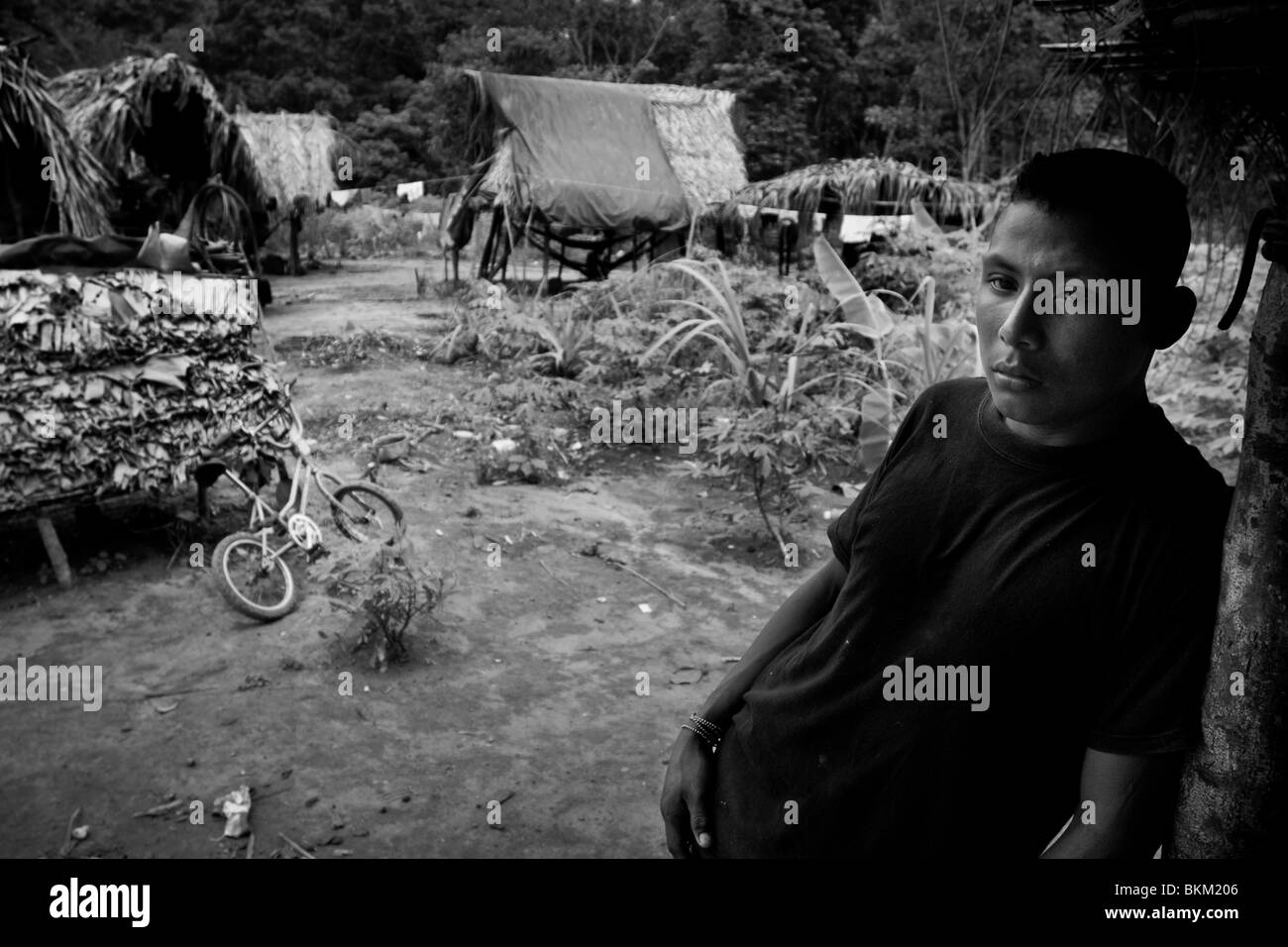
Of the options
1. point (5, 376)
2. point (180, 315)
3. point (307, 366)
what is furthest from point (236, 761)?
point (307, 366)

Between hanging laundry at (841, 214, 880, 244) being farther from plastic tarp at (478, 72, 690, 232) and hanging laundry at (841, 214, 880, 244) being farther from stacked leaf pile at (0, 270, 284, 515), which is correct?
stacked leaf pile at (0, 270, 284, 515)

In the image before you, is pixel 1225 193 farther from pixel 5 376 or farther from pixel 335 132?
pixel 335 132

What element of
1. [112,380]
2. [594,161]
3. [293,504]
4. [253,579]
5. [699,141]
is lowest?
[253,579]

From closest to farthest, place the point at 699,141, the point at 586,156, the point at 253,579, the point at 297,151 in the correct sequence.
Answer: the point at 253,579 < the point at 586,156 < the point at 699,141 < the point at 297,151

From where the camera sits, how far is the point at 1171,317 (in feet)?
3.71

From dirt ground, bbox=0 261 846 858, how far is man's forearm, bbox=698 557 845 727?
1.89 m

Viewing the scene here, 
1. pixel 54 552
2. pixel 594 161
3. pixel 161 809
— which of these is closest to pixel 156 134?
pixel 594 161

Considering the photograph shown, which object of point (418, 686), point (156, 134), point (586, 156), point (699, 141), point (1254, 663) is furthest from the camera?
point (699, 141)

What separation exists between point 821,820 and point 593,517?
213 inches

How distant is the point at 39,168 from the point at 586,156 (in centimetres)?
769

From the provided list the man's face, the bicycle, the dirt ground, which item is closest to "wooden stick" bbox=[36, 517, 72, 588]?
the dirt ground

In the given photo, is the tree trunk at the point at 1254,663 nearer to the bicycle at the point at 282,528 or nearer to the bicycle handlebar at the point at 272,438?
the bicycle at the point at 282,528

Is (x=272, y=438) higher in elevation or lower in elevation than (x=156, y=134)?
lower

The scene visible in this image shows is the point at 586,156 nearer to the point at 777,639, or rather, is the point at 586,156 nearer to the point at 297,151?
the point at 297,151
